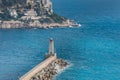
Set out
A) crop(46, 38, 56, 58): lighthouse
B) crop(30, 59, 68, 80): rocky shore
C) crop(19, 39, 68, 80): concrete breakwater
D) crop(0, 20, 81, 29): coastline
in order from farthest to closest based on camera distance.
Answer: crop(0, 20, 81, 29): coastline, crop(46, 38, 56, 58): lighthouse, crop(30, 59, 68, 80): rocky shore, crop(19, 39, 68, 80): concrete breakwater

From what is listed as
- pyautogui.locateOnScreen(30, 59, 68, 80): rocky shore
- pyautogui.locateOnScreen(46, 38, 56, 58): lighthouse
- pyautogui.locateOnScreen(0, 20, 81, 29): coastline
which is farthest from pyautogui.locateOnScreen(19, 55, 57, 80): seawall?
pyautogui.locateOnScreen(0, 20, 81, 29): coastline

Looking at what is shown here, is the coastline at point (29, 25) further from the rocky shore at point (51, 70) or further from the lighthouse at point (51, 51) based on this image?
the rocky shore at point (51, 70)

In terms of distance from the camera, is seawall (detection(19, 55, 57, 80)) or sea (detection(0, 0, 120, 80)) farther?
sea (detection(0, 0, 120, 80))

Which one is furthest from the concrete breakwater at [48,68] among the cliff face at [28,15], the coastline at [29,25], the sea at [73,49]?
the cliff face at [28,15]

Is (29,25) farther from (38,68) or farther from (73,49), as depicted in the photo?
(38,68)

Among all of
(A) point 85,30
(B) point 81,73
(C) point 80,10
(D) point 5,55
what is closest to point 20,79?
(B) point 81,73

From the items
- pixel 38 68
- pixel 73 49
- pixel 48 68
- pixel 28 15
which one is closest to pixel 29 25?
pixel 28 15

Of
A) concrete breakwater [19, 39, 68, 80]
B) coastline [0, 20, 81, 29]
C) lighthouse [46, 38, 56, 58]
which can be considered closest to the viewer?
concrete breakwater [19, 39, 68, 80]

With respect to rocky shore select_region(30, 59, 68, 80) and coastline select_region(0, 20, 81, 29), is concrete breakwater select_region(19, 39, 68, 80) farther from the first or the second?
coastline select_region(0, 20, 81, 29)
